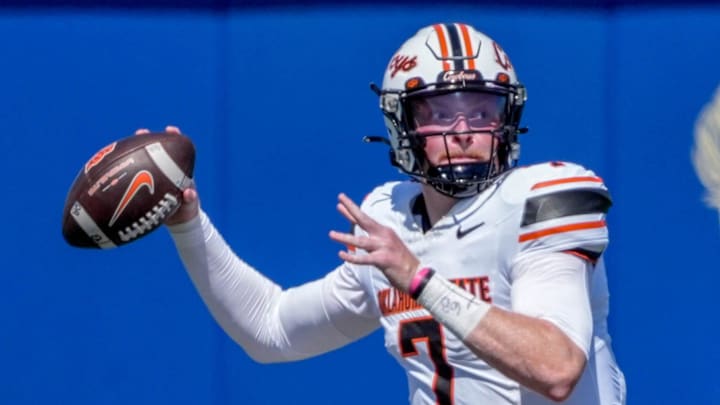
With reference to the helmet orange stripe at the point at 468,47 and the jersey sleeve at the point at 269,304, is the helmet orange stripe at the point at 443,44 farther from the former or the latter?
the jersey sleeve at the point at 269,304

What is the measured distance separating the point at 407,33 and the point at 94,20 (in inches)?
31.2

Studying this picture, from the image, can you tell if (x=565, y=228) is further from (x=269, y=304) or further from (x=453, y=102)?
(x=269, y=304)

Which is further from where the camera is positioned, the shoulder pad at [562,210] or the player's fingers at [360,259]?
the shoulder pad at [562,210]

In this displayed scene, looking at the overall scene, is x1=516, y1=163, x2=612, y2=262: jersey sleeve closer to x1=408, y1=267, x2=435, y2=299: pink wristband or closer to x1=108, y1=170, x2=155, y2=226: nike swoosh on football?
x1=408, y1=267, x2=435, y2=299: pink wristband

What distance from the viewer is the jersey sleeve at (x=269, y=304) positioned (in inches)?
110

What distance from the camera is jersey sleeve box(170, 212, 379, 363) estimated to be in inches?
110

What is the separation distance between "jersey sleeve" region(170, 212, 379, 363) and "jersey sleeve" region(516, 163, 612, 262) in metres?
0.49

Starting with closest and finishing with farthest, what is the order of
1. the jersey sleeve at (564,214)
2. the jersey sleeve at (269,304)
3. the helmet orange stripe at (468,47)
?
the jersey sleeve at (564,214), the helmet orange stripe at (468,47), the jersey sleeve at (269,304)

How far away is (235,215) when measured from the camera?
3654 mm

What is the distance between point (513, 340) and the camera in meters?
2.14

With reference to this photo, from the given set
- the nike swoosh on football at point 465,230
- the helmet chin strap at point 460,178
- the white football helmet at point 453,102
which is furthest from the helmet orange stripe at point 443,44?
the nike swoosh on football at point 465,230

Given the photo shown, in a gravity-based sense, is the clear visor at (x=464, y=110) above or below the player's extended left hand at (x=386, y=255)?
above

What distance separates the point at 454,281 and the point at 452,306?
0.29 m

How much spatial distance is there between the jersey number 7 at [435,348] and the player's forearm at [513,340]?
0.31 metres
